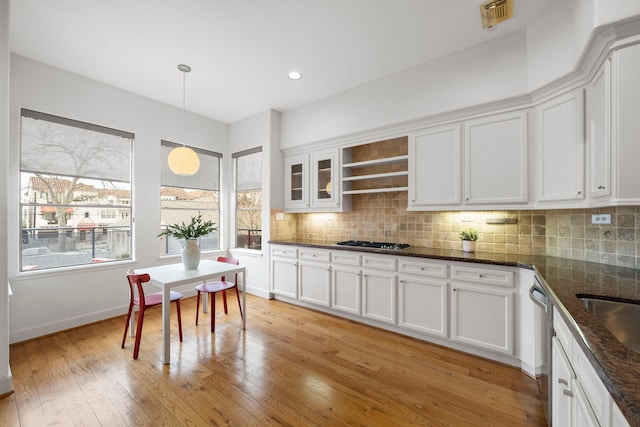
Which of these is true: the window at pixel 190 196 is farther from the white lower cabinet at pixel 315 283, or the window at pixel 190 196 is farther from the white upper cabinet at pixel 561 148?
the white upper cabinet at pixel 561 148

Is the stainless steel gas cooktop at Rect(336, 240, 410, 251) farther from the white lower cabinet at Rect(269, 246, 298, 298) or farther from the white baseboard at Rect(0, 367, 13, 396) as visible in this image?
the white baseboard at Rect(0, 367, 13, 396)

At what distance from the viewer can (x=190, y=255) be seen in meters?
2.95

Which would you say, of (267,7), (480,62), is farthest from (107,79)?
(480,62)

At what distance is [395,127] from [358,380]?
272cm

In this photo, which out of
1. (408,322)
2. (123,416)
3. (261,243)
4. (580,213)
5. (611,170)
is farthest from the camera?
(261,243)

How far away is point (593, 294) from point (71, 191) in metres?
4.84

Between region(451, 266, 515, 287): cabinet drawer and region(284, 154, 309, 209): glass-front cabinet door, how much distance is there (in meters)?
2.28

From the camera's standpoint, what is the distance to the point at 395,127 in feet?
10.8

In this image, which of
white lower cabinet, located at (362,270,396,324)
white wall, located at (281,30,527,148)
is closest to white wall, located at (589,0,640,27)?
white wall, located at (281,30,527,148)

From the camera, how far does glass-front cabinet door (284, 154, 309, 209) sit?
164 inches

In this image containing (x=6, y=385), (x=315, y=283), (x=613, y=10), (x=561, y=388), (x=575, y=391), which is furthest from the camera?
(x=315, y=283)

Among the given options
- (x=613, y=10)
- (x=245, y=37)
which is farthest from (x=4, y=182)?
(x=613, y=10)

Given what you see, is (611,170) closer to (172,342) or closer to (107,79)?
(172,342)

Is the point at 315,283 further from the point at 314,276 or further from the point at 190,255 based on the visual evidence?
the point at 190,255
